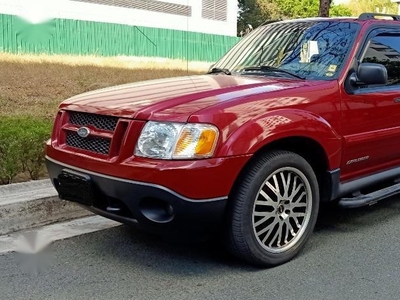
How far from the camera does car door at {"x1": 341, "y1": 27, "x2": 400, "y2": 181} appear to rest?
13.5 feet

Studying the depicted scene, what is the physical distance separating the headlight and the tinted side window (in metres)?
1.90

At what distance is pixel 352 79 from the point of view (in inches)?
164

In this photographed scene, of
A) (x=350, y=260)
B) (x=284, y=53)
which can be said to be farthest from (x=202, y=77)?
(x=350, y=260)

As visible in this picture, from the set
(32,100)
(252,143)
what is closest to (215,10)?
(32,100)

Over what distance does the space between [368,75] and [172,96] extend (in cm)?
162

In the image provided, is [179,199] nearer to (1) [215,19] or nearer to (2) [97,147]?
(2) [97,147]

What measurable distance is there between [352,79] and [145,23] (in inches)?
1074

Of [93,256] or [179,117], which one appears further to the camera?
[93,256]

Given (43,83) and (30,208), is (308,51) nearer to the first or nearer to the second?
(30,208)

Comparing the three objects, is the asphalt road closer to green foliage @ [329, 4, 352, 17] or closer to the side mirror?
the side mirror

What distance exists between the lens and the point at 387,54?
4711 mm

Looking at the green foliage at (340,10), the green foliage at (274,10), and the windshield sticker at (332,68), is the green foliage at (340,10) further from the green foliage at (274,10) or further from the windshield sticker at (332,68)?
the windshield sticker at (332,68)

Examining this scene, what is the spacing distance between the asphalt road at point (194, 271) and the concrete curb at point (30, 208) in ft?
1.69

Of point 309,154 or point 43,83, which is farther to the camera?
point 43,83
